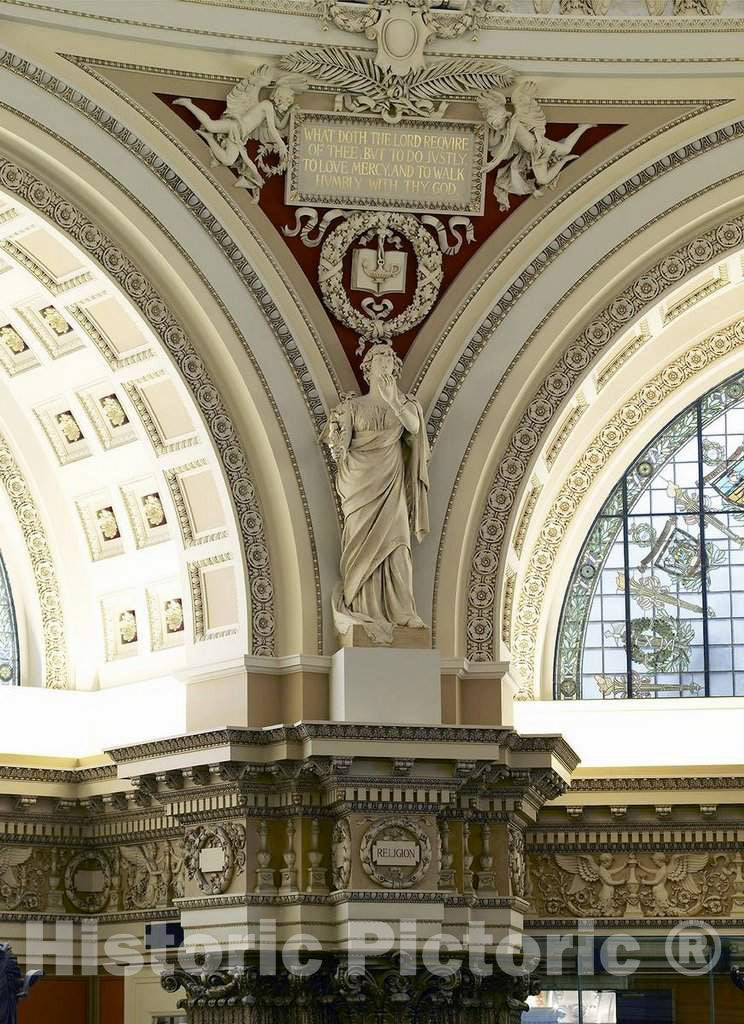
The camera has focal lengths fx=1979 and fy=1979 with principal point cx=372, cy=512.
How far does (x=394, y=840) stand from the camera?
672 inches

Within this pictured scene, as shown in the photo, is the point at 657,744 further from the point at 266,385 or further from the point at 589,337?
the point at 266,385

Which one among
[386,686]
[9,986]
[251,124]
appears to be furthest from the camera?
[251,124]

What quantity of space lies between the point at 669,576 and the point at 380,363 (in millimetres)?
5224

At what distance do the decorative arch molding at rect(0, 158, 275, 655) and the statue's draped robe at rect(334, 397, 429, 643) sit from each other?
747mm

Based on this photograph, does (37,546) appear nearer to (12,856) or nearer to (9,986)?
(12,856)

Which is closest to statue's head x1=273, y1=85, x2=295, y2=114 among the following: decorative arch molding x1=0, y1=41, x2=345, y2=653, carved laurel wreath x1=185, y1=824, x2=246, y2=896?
decorative arch molding x1=0, y1=41, x2=345, y2=653

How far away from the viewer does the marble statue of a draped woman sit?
17.7 metres

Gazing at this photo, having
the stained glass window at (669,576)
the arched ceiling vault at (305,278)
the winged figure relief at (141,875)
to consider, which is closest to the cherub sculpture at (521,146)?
the arched ceiling vault at (305,278)

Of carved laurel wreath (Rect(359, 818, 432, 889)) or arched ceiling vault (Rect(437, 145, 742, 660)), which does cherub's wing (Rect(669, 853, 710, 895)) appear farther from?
carved laurel wreath (Rect(359, 818, 432, 889))

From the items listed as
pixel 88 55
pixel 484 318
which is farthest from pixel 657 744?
pixel 88 55

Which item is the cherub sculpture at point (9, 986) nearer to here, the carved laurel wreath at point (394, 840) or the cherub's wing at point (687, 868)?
the carved laurel wreath at point (394, 840)

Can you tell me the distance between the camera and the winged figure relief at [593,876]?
64.4 ft

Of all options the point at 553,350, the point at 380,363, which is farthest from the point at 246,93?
the point at 553,350

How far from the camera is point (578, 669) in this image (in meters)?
21.4
